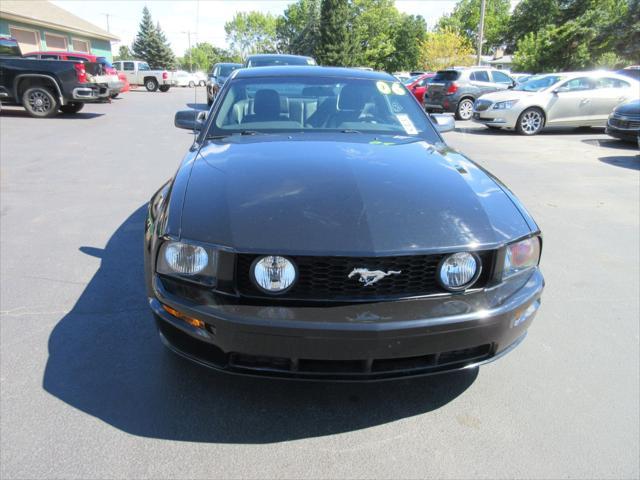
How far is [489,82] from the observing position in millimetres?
15117

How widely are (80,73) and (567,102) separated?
487 inches

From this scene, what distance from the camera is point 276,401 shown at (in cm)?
226

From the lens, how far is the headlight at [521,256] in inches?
81.0

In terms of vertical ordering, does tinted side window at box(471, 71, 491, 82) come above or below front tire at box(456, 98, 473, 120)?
above

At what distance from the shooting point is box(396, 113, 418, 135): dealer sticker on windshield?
3.32 metres

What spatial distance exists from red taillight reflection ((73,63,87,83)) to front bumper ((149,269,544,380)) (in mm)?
12150

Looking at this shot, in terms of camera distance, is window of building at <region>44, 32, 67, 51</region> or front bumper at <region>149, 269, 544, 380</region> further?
window of building at <region>44, 32, 67, 51</region>

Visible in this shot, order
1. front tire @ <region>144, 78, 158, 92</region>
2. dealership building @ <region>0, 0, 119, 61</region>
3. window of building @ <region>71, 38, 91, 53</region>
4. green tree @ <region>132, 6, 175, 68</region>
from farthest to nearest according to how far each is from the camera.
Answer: green tree @ <region>132, 6, 175, 68</region>
window of building @ <region>71, 38, 91, 53</region>
front tire @ <region>144, 78, 158, 92</region>
dealership building @ <region>0, 0, 119, 61</region>

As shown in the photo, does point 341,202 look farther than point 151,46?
No

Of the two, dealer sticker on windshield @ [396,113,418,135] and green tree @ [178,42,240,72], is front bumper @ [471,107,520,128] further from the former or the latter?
green tree @ [178,42,240,72]

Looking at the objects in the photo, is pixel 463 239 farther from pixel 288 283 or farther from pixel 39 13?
pixel 39 13

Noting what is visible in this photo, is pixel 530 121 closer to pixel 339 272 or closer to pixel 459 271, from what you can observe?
pixel 459 271

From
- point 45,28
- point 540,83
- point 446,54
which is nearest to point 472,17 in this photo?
point 446,54

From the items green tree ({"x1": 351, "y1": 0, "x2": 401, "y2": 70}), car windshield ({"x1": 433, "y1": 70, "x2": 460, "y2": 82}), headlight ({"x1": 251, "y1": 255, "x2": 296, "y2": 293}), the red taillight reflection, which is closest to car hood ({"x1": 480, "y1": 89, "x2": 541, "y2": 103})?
car windshield ({"x1": 433, "y1": 70, "x2": 460, "y2": 82})
